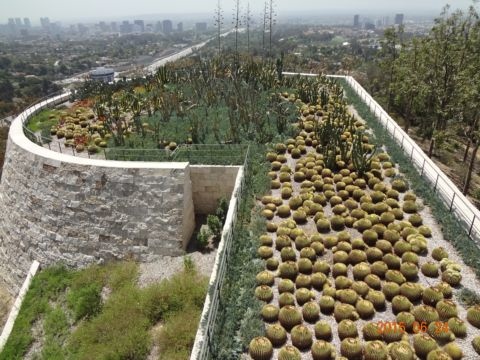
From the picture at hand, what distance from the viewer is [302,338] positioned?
9.02 meters

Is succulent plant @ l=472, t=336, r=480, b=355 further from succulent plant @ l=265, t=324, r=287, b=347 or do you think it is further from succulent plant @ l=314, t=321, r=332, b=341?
succulent plant @ l=265, t=324, r=287, b=347

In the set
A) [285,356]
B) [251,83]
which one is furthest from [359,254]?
[251,83]

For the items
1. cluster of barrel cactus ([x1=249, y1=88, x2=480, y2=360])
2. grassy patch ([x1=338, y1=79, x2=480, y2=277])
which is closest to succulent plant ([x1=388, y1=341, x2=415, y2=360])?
cluster of barrel cactus ([x1=249, y1=88, x2=480, y2=360])

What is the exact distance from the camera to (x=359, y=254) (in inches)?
451

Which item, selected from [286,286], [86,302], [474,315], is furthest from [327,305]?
[86,302]

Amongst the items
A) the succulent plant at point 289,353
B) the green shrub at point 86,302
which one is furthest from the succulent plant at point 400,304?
the green shrub at point 86,302

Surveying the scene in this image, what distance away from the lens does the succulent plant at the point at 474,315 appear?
30.5 feet

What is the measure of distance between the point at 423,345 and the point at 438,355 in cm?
36

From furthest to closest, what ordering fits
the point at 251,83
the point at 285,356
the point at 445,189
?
the point at 251,83 → the point at 445,189 → the point at 285,356

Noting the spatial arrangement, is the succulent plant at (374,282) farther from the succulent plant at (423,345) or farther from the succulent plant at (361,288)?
the succulent plant at (423,345)

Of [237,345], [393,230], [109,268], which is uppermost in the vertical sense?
[393,230]

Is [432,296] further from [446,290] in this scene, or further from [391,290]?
[391,290]

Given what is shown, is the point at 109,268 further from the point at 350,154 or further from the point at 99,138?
the point at 350,154

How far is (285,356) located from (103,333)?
20.9ft
